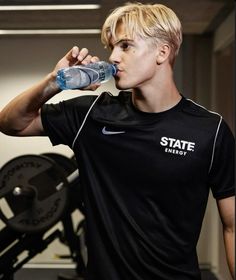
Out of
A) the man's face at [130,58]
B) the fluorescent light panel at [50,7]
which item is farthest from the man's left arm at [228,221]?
the fluorescent light panel at [50,7]

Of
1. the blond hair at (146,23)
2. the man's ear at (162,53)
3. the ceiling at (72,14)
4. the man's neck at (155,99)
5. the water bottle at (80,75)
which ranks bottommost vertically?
the man's neck at (155,99)

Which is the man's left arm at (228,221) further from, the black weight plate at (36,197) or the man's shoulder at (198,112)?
the black weight plate at (36,197)

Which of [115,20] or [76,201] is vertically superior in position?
[115,20]

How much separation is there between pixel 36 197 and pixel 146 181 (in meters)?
1.12

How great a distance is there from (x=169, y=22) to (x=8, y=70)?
560 mm

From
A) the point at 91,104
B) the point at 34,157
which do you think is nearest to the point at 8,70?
the point at 91,104

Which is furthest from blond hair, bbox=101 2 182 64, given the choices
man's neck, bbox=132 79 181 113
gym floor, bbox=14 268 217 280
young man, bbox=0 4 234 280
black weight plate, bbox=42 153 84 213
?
gym floor, bbox=14 268 217 280

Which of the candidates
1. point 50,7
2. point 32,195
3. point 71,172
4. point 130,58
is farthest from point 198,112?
point 71,172

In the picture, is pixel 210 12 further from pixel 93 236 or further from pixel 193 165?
pixel 93 236

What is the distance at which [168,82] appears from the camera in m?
1.13

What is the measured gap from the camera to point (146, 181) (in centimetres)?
106

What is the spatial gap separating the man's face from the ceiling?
19 cm

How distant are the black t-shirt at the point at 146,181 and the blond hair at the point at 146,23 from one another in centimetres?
17

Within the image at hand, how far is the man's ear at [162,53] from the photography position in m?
1.07
